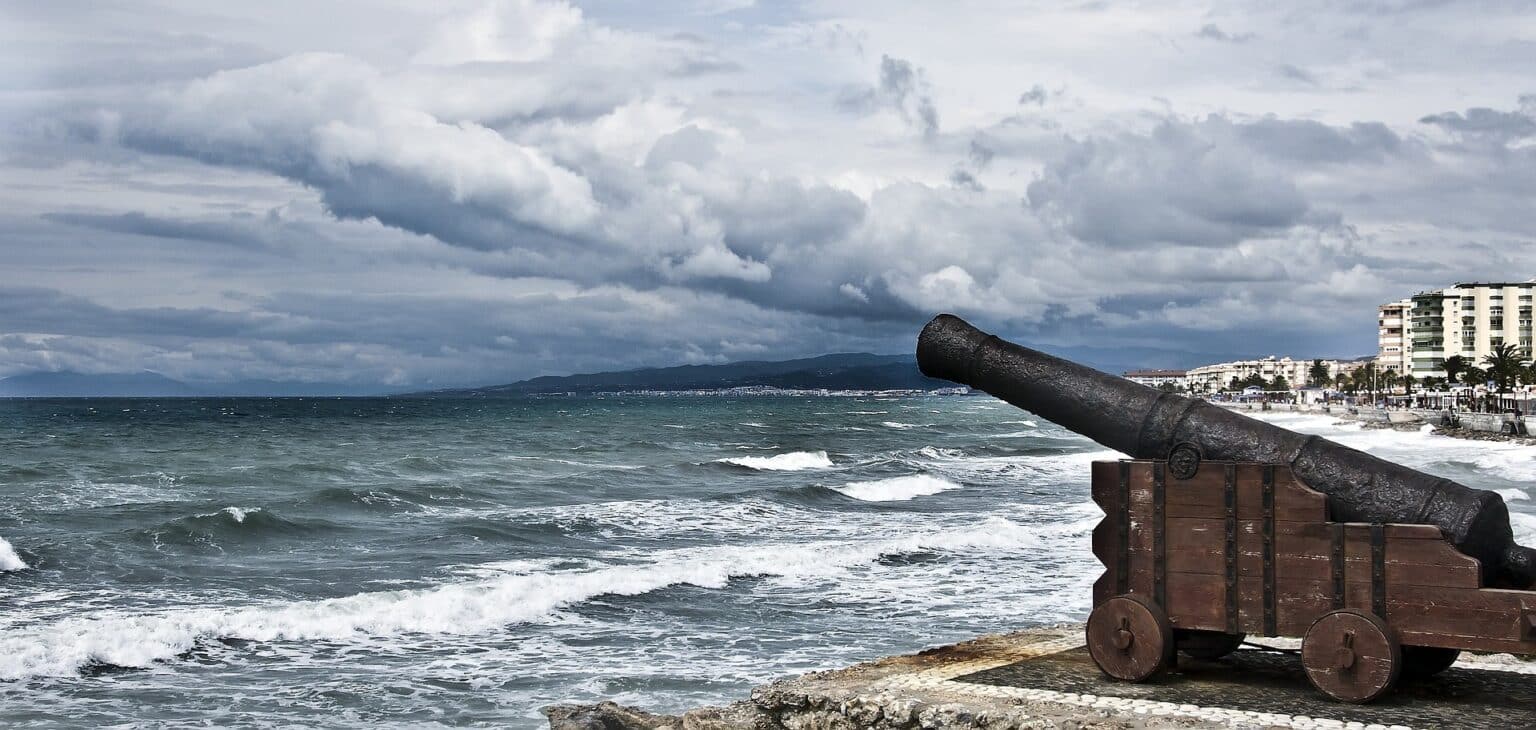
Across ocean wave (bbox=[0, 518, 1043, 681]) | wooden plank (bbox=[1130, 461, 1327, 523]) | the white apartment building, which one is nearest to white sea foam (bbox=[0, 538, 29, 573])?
ocean wave (bbox=[0, 518, 1043, 681])

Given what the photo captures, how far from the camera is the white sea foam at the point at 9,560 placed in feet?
59.3

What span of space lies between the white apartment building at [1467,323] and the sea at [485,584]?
324 ft

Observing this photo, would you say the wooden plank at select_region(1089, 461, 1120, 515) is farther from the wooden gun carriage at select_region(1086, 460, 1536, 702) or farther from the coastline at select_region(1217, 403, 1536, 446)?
the coastline at select_region(1217, 403, 1536, 446)

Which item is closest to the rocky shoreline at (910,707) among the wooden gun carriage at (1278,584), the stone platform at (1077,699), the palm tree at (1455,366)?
the stone platform at (1077,699)

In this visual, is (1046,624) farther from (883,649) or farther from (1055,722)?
(1055,722)

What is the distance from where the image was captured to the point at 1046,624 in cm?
1264

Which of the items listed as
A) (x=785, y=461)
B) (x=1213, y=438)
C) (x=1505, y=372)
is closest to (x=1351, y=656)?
(x=1213, y=438)

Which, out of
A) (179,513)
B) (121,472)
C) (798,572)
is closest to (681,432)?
(121,472)

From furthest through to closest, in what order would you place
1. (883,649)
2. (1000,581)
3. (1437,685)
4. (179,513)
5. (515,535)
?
(179,513) → (515,535) → (1000,581) → (883,649) → (1437,685)

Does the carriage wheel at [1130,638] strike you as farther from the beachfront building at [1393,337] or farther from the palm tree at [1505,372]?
the beachfront building at [1393,337]

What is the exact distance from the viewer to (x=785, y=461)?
48.6 metres

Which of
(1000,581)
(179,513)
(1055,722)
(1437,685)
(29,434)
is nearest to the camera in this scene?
(1055,722)

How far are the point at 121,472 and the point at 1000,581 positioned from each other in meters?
32.0

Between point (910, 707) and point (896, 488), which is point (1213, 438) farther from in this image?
point (896, 488)
